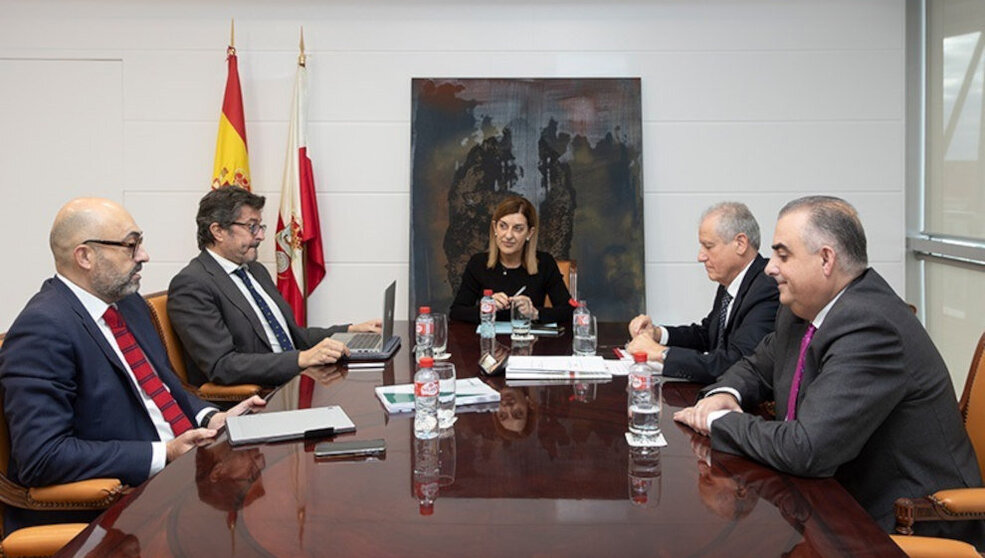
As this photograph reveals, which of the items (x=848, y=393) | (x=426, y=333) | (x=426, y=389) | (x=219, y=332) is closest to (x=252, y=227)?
(x=219, y=332)

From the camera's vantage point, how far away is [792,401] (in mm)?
2018

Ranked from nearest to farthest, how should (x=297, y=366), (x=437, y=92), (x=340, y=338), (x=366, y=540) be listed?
1. (x=366, y=540)
2. (x=297, y=366)
3. (x=340, y=338)
4. (x=437, y=92)

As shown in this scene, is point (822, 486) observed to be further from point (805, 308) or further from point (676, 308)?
point (676, 308)

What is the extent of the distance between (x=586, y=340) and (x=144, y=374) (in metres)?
1.50

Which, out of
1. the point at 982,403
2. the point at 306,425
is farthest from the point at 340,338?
the point at 982,403

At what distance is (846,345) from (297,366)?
189 cm

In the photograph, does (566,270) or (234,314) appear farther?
(566,270)

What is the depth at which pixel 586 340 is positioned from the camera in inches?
117

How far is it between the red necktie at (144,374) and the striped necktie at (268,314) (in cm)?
94

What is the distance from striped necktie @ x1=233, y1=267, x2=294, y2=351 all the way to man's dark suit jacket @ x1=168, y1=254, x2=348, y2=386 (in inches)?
3.3

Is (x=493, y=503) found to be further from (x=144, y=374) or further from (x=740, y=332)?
(x=740, y=332)

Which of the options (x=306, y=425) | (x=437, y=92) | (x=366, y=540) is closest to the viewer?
(x=366, y=540)

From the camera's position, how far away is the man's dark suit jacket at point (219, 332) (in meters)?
2.99

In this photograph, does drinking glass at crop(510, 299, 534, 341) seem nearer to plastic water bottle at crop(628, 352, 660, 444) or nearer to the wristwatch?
the wristwatch
